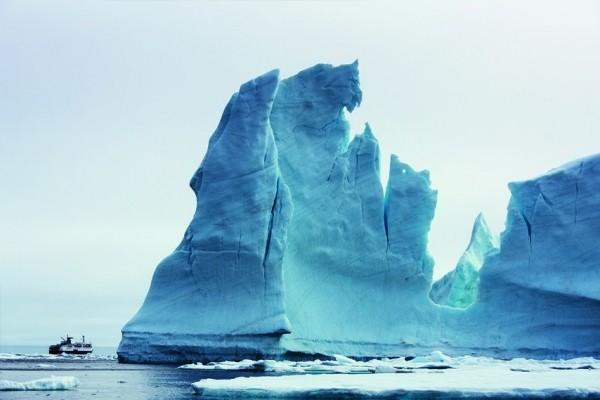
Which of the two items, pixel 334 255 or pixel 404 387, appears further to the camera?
pixel 334 255

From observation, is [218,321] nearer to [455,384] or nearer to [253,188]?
[253,188]

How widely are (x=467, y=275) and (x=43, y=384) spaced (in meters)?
16.8

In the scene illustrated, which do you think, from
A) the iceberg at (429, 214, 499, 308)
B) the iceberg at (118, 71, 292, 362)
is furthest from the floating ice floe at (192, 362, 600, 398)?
the iceberg at (429, 214, 499, 308)

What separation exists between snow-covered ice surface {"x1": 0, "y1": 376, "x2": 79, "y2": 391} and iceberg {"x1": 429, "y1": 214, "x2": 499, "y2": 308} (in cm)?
1518

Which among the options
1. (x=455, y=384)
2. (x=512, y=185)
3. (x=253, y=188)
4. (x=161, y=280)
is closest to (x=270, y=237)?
(x=253, y=188)

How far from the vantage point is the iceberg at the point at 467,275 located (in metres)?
27.4

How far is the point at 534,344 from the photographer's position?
2292 centimetres

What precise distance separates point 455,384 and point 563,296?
12.2 meters

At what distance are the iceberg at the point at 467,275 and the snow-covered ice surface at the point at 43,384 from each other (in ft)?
49.8

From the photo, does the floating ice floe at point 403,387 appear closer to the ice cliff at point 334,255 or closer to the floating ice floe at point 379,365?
the floating ice floe at point 379,365

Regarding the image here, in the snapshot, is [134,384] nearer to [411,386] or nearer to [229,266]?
[411,386]

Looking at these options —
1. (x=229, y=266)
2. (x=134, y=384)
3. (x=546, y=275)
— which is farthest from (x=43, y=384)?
(x=546, y=275)

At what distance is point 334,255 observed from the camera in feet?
76.1

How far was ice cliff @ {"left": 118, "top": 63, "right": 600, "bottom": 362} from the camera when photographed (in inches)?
830
